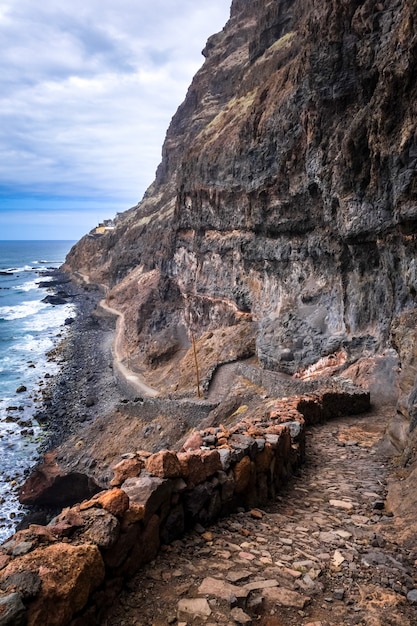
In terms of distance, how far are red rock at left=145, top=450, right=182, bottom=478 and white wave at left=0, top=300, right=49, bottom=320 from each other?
8402 cm

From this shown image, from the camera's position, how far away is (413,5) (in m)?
17.9

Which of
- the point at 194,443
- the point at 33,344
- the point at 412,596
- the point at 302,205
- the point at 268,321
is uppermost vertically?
the point at 302,205

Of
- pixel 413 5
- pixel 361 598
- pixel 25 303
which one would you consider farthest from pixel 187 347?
pixel 25 303

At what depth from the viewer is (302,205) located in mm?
32156

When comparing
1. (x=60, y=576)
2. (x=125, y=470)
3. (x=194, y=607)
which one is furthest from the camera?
(x=125, y=470)

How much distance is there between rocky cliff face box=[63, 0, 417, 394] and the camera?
21.5 meters

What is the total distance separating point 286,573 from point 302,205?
29.8 metres

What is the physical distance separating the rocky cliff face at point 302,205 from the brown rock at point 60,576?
60.7ft

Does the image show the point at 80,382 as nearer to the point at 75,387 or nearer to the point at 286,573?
the point at 75,387

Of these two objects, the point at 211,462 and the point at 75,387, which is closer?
the point at 211,462

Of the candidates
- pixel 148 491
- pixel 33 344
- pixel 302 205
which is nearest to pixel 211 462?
pixel 148 491

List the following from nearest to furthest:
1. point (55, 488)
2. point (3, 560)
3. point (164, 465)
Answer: point (3, 560), point (164, 465), point (55, 488)

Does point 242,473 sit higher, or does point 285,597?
point 242,473

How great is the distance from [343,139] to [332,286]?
917 cm
